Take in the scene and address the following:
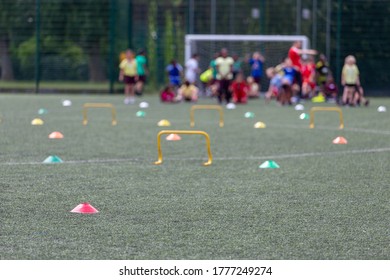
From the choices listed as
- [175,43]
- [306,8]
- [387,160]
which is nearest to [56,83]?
[175,43]

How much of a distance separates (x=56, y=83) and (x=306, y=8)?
32.7 ft

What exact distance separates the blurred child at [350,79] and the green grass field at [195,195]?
419 inches

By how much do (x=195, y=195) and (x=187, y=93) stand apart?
23.4 meters

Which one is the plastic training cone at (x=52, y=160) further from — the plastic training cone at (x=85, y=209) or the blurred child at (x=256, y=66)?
the blurred child at (x=256, y=66)

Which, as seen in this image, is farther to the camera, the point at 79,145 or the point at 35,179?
the point at 79,145

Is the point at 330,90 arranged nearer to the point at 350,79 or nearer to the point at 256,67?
the point at 256,67

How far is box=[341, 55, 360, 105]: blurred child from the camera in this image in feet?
102

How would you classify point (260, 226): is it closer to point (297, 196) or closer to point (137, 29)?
point (297, 196)

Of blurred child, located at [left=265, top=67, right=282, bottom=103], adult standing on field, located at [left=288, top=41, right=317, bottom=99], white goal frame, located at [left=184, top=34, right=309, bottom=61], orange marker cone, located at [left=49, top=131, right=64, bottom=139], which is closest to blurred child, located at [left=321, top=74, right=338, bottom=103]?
adult standing on field, located at [left=288, top=41, right=317, bottom=99]

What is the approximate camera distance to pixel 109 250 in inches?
313

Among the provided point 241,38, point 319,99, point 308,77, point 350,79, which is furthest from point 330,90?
point 241,38

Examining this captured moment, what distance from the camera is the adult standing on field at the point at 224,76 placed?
1309 inches

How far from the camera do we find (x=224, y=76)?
3350 centimetres

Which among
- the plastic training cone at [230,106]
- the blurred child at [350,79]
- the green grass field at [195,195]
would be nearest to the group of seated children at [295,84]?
the blurred child at [350,79]
